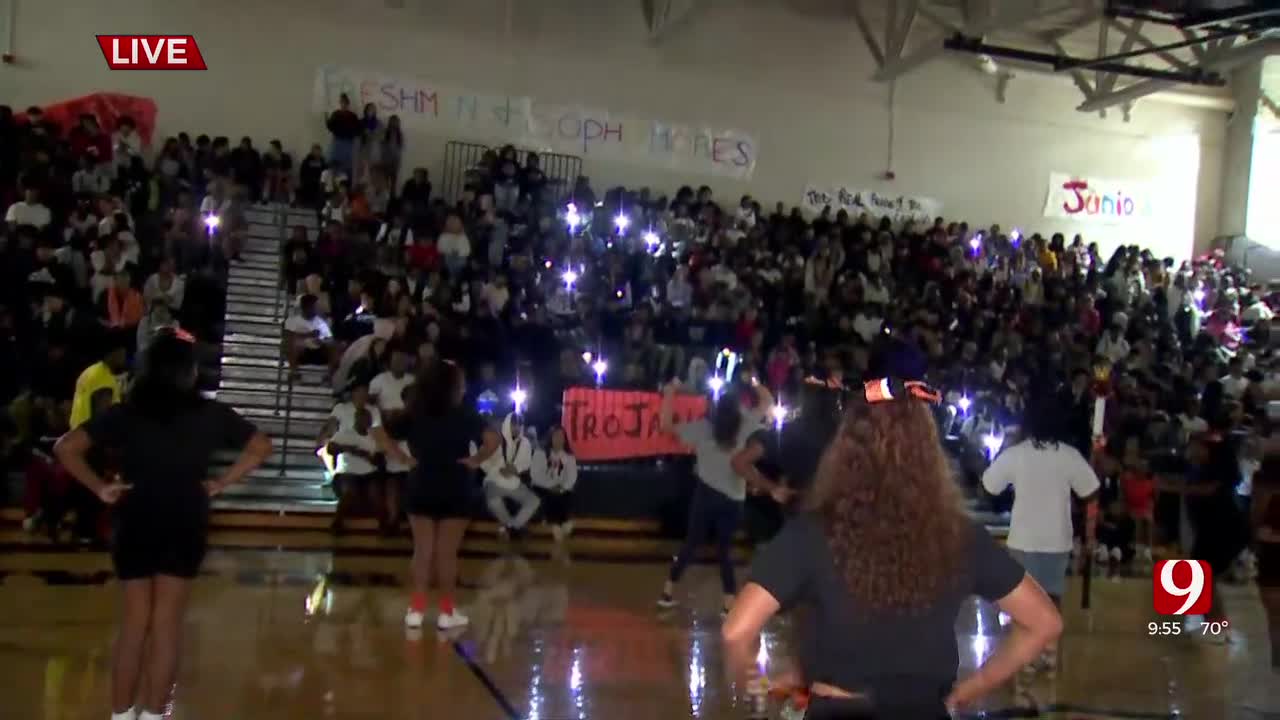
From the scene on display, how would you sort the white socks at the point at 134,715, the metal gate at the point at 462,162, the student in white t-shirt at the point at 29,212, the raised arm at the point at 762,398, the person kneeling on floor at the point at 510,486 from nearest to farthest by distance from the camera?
the white socks at the point at 134,715
the raised arm at the point at 762,398
the person kneeling on floor at the point at 510,486
the student in white t-shirt at the point at 29,212
the metal gate at the point at 462,162

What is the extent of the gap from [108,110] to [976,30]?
13.1 meters

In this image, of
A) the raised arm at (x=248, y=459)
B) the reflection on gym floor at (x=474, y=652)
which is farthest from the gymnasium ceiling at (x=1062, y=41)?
the raised arm at (x=248, y=459)

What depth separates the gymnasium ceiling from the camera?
17.8 metres

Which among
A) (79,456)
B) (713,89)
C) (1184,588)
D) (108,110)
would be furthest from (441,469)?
(713,89)

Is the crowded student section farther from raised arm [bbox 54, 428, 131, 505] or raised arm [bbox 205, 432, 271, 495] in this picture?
raised arm [bbox 54, 428, 131, 505]

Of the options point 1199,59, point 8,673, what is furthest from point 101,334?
point 1199,59

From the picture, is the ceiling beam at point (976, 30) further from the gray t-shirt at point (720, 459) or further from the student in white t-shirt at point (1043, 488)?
the student in white t-shirt at point (1043, 488)

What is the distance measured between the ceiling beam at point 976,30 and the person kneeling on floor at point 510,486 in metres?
10.3

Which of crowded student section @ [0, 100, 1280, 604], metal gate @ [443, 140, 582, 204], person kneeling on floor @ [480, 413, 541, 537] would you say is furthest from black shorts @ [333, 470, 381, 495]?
metal gate @ [443, 140, 582, 204]

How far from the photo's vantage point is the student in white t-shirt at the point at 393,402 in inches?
440

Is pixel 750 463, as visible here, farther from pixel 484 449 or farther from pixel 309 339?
pixel 309 339

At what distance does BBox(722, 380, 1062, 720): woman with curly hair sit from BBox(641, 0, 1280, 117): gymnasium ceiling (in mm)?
13991

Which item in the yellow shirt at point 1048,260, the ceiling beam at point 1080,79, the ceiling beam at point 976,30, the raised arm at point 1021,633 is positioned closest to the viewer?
the raised arm at point 1021,633

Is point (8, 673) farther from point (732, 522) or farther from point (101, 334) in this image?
point (101, 334)
